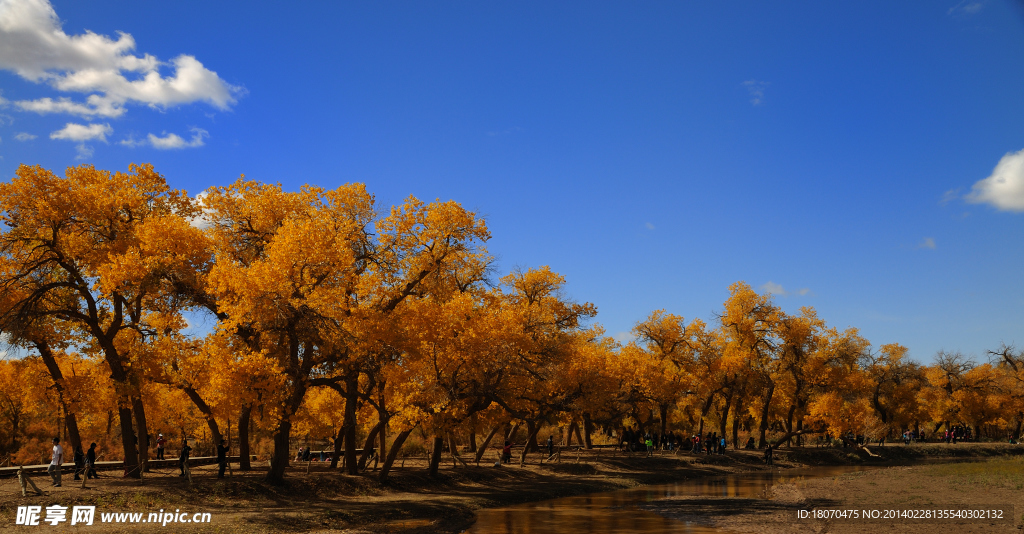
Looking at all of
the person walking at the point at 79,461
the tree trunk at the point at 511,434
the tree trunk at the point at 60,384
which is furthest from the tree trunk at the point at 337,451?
the tree trunk at the point at 511,434

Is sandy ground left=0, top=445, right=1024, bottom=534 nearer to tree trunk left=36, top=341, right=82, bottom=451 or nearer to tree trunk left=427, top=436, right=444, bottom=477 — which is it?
tree trunk left=427, top=436, right=444, bottom=477

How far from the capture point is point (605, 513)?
93.5 ft

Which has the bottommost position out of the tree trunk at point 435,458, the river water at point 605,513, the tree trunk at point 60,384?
the river water at point 605,513

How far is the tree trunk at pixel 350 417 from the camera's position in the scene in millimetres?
28969

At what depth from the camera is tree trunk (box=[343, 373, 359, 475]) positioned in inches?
1141

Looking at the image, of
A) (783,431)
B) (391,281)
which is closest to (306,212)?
(391,281)

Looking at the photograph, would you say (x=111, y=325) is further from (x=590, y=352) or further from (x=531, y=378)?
(x=590, y=352)

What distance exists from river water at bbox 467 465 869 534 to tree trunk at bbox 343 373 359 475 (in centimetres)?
697

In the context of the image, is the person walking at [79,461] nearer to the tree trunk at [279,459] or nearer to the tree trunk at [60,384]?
the tree trunk at [60,384]

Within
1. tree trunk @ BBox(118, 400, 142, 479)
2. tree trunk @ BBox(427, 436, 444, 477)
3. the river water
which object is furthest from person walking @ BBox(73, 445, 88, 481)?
the river water

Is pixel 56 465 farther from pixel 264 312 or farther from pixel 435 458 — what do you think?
pixel 435 458

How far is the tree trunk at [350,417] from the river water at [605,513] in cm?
697

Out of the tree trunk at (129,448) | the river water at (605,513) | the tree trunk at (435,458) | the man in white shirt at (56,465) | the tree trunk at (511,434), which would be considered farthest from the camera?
the tree trunk at (511,434)

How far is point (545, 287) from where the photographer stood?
4441 cm
